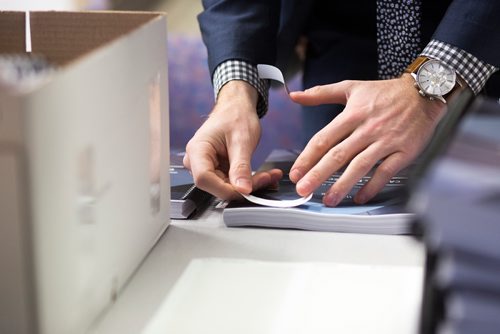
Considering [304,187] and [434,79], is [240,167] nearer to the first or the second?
[304,187]

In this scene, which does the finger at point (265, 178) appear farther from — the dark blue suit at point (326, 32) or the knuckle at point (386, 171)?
the dark blue suit at point (326, 32)

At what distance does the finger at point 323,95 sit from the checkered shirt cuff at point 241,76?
184 mm

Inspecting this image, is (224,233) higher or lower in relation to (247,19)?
lower

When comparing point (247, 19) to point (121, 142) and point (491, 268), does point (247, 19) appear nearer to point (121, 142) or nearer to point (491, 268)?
point (121, 142)

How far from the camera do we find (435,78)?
1.11 m

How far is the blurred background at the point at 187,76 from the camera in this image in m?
2.18

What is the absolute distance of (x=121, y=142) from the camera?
67 cm

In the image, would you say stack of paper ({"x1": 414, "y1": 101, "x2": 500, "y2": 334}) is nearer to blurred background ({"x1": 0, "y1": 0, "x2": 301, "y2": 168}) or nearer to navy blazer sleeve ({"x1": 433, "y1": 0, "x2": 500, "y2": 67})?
navy blazer sleeve ({"x1": 433, "y1": 0, "x2": 500, "y2": 67})

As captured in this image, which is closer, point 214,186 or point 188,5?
point 214,186

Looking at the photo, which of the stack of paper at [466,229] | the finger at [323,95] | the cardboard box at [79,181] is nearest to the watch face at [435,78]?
the finger at [323,95]

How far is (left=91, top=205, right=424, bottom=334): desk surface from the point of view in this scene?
0.75 metres

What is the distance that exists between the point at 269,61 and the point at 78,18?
0.54 metres

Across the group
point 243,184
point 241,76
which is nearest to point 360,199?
point 243,184

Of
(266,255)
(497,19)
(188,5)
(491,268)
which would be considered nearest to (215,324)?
(266,255)
